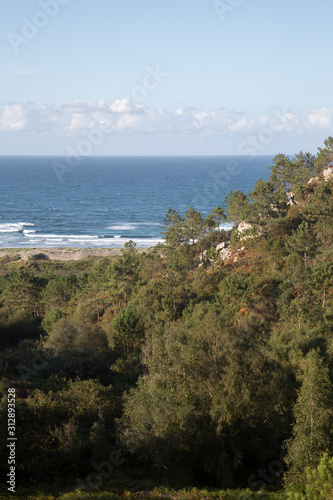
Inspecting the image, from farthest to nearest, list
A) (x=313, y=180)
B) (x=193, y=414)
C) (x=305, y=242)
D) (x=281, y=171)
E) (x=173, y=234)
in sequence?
(x=281, y=171)
(x=313, y=180)
(x=173, y=234)
(x=305, y=242)
(x=193, y=414)

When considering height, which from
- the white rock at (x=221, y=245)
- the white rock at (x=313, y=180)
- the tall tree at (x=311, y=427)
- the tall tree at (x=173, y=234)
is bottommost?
the tall tree at (x=311, y=427)

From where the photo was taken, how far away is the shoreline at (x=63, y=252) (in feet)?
341

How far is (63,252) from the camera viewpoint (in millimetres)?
108250

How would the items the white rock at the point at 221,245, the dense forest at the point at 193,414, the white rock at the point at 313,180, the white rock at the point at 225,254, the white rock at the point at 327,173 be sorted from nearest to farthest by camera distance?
the dense forest at the point at 193,414, the white rock at the point at 225,254, the white rock at the point at 221,245, the white rock at the point at 327,173, the white rock at the point at 313,180

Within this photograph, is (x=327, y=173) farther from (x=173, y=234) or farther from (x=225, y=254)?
(x=173, y=234)

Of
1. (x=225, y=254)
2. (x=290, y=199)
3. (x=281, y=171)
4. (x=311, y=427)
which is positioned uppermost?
(x=281, y=171)

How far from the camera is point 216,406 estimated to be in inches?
800

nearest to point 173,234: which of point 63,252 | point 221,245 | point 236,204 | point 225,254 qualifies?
point 221,245

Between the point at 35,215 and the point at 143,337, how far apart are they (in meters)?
122

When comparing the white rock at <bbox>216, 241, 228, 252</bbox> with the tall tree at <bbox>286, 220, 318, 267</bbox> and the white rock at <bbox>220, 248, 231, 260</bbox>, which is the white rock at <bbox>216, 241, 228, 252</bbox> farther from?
the tall tree at <bbox>286, 220, 318, 267</bbox>

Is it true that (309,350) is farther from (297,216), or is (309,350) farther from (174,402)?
(297,216)

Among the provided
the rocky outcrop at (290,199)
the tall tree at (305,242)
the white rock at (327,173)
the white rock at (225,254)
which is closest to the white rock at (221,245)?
the white rock at (225,254)

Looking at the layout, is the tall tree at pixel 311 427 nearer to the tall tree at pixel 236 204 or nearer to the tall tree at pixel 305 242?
the tall tree at pixel 305 242

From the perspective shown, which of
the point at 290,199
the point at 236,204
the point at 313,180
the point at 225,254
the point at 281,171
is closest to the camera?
the point at 225,254
